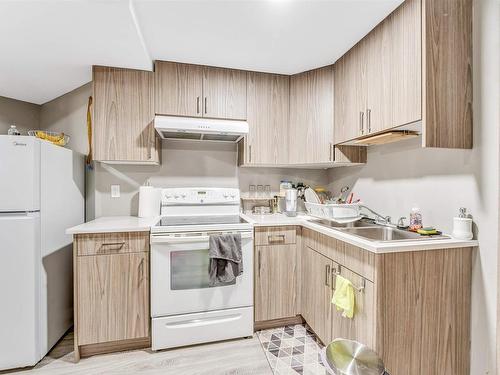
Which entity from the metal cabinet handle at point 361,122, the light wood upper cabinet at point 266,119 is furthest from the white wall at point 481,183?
the light wood upper cabinet at point 266,119

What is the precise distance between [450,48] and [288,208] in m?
1.62

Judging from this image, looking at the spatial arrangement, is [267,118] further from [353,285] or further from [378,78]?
[353,285]

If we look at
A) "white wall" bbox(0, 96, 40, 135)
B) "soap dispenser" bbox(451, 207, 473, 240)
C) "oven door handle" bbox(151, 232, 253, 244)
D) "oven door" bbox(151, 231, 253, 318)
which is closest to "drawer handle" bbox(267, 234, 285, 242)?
"oven door" bbox(151, 231, 253, 318)

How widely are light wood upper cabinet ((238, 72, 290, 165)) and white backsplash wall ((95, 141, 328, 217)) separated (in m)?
0.28

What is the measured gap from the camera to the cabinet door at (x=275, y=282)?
2070 millimetres

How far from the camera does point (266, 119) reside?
2.44 m

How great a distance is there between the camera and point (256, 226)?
206cm

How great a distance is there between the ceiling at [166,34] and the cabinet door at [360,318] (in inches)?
64.0

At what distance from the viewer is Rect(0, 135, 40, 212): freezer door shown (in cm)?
161

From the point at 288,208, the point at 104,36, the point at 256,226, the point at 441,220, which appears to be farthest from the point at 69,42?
the point at 441,220

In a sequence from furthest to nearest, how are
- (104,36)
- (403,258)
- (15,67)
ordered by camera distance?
(15,67) → (104,36) → (403,258)

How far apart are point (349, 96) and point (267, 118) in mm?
757

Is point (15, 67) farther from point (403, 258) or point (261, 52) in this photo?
point (403, 258)

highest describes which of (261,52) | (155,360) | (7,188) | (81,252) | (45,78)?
(261,52)
